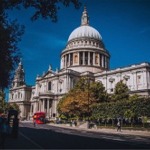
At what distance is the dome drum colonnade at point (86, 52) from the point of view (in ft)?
339

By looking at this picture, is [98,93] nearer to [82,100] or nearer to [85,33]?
[82,100]

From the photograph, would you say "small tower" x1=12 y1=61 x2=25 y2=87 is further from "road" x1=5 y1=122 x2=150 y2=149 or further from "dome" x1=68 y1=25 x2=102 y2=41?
"road" x1=5 y1=122 x2=150 y2=149

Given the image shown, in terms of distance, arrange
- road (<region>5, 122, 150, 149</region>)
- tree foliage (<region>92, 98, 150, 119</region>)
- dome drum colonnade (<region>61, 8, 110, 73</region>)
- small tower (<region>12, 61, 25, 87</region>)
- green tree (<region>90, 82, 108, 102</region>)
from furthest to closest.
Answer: small tower (<region>12, 61, 25, 87</region>)
dome drum colonnade (<region>61, 8, 110, 73</region>)
green tree (<region>90, 82, 108, 102</region>)
tree foliage (<region>92, 98, 150, 119</region>)
road (<region>5, 122, 150, 149</region>)

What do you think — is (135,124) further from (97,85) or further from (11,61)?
(11,61)

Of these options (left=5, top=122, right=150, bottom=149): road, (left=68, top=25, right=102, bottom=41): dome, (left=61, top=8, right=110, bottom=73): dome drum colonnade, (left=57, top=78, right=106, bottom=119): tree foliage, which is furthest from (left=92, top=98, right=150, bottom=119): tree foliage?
(left=68, top=25, right=102, bottom=41): dome

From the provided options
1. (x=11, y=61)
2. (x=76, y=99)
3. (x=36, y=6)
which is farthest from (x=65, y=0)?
(x=76, y=99)

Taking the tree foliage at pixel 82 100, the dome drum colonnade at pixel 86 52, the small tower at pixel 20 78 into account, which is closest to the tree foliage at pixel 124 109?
the tree foliage at pixel 82 100

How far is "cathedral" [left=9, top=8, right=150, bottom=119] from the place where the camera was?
77.2m

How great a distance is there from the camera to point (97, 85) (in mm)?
67562

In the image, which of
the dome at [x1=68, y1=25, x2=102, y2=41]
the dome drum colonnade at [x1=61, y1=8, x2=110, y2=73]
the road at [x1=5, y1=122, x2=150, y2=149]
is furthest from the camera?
the dome at [x1=68, y1=25, x2=102, y2=41]

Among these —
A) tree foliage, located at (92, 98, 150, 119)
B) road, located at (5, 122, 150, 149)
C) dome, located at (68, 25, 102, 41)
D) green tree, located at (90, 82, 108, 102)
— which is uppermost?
dome, located at (68, 25, 102, 41)

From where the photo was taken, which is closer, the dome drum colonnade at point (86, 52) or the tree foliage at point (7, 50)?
the tree foliage at point (7, 50)

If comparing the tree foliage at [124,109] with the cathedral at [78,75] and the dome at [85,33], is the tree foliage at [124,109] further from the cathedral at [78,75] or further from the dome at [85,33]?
the dome at [85,33]

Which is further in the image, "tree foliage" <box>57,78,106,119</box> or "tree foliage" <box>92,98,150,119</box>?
"tree foliage" <box>57,78,106,119</box>
